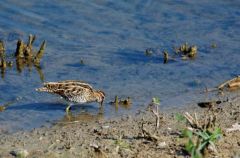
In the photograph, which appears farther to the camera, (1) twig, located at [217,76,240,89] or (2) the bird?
(1) twig, located at [217,76,240,89]

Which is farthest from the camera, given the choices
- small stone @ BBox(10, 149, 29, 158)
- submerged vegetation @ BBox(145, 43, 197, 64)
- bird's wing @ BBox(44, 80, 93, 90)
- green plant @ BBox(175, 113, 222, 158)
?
submerged vegetation @ BBox(145, 43, 197, 64)

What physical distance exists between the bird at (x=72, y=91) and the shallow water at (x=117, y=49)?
167mm

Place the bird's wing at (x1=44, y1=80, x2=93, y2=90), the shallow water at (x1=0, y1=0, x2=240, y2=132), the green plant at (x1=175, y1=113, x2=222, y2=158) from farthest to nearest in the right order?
the shallow water at (x1=0, y1=0, x2=240, y2=132)
the bird's wing at (x1=44, y1=80, x2=93, y2=90)
the green plant at (x1=175, y1=113, x2=222, y2=158)

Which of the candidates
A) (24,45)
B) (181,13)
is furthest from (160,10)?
(24,45)

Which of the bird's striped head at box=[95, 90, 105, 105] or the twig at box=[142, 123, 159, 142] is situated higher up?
the bird's striped head at box=[95, 90, 105, 105]

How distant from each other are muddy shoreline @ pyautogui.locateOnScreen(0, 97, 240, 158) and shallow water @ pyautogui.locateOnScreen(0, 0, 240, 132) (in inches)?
20.3

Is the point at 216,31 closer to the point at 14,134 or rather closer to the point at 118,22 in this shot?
the point at 118,22

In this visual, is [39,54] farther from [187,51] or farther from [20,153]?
[20,153]

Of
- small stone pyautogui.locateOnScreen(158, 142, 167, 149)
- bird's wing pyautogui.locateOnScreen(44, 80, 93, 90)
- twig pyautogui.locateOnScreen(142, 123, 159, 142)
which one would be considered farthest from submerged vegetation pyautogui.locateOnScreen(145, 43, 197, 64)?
small stone pyautogui.locateOnScreen(158, 142, 167, 149)

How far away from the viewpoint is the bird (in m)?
10.9

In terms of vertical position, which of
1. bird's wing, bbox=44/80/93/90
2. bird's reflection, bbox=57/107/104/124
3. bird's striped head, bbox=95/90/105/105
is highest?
bird's wing, bbox=44/80/93/90

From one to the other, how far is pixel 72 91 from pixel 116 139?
237 cm

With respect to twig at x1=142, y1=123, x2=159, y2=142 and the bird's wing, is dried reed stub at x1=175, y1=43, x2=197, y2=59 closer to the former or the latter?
the bird's wing

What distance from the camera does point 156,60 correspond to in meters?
13.0
